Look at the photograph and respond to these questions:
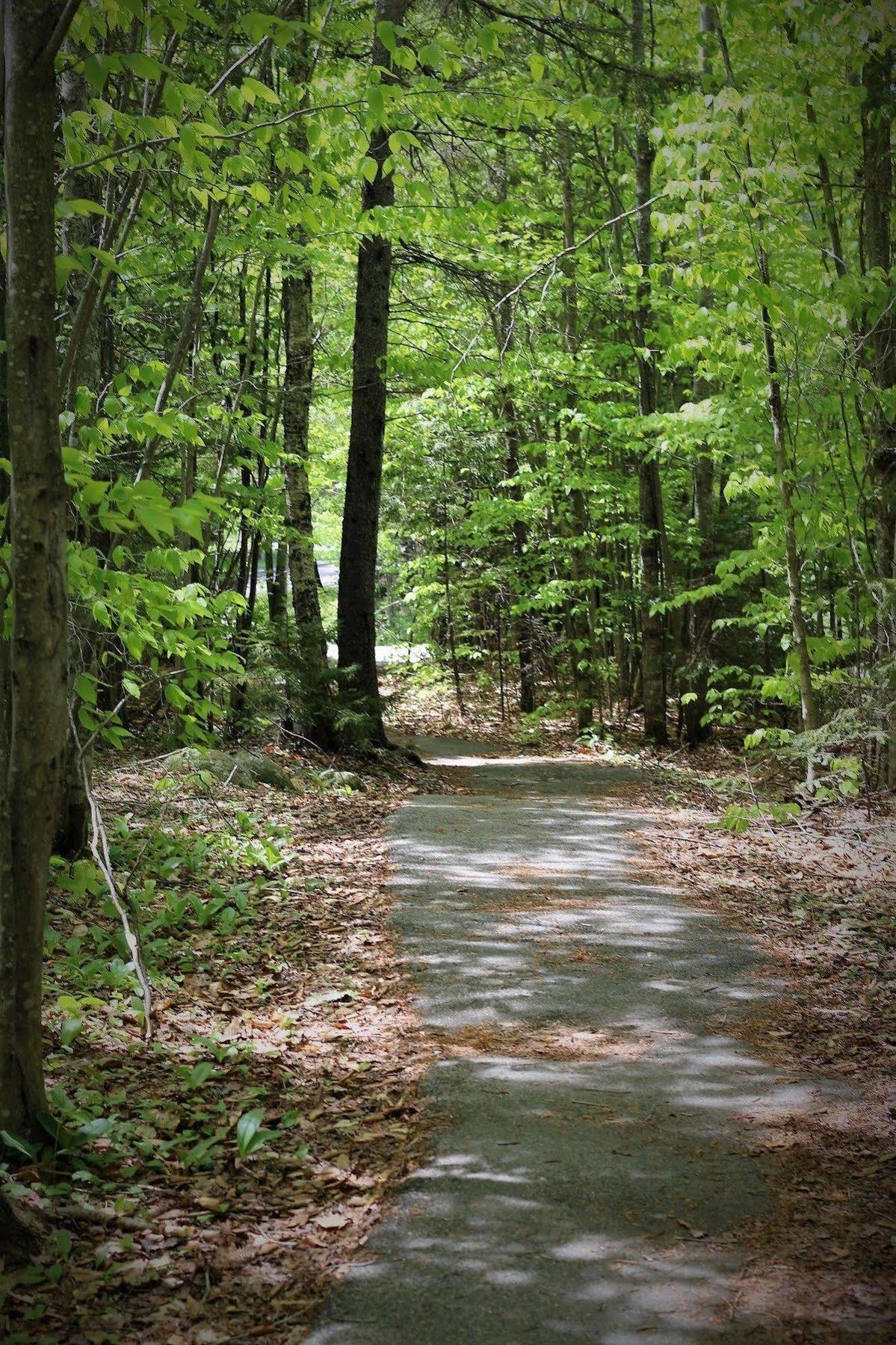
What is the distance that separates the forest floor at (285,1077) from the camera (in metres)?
2.95

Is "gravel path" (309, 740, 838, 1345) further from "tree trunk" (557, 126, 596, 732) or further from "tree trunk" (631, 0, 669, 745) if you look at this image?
"tree trunk" (557, 126, 596, 732)

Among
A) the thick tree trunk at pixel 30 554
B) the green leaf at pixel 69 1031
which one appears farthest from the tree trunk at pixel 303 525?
the thick tree trunk at pixel 30 554

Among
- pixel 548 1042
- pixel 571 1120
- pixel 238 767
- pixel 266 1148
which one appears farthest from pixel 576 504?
pixel 266 1148

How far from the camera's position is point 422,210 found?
9734mm

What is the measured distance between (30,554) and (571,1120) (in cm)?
289

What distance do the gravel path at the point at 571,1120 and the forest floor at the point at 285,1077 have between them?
14cm

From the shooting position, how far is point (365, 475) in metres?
12.1

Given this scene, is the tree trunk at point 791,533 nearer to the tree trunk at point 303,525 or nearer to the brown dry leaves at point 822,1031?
the brown dry leaves at point 822,1031

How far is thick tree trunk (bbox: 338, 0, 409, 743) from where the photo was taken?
39.5 ft

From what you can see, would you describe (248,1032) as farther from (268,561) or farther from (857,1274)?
(268,561)

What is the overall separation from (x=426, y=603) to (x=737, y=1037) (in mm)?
17707

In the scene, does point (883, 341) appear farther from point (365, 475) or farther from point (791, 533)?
point (365, 475)

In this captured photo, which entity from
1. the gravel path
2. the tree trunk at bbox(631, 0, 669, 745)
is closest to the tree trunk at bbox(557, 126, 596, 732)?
the tree trunk at bbox(631, 0, 669, 745)

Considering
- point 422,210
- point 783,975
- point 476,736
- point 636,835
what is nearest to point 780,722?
point 476,736
